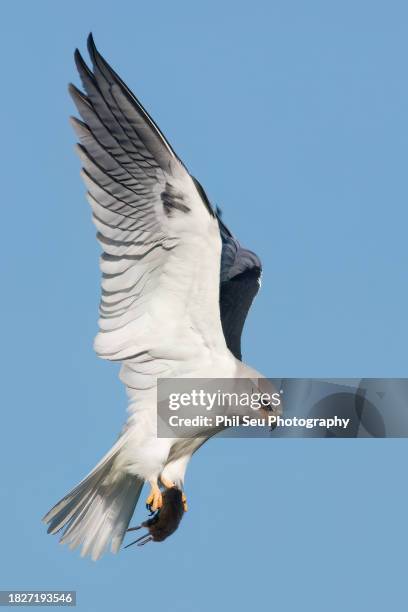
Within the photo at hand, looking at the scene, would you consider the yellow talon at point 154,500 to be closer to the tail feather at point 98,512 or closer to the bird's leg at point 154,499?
the bird's leg at point 154,499

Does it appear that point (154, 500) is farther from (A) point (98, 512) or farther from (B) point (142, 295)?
(B) point (142, 295)

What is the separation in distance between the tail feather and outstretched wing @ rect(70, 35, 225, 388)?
3.83 ft

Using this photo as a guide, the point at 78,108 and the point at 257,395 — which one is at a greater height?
the point at 78,108

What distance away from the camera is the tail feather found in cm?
1173

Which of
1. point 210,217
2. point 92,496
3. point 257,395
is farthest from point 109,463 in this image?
point 210,217

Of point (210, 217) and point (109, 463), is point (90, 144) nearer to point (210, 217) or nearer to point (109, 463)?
point (210, 217)

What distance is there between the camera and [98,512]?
11977 millimetres

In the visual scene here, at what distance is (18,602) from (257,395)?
7.87 feet

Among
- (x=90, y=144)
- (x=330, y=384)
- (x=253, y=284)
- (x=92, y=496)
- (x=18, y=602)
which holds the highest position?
(x=90, y=144)

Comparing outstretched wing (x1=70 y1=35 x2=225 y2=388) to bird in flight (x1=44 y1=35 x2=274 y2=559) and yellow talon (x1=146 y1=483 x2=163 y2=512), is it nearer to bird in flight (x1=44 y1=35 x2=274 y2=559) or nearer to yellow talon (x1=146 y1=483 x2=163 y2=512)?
bird in flight (x1=44 y1=35 x2=274 y2=559)

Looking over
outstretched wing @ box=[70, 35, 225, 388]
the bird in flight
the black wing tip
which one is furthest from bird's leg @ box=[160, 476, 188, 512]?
the black wing tip

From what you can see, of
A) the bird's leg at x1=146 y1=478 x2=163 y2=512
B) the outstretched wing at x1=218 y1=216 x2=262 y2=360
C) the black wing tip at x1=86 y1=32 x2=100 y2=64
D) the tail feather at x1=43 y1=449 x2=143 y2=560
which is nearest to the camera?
the black wing tip at x1=86 y1=32 x2=100 y2=64

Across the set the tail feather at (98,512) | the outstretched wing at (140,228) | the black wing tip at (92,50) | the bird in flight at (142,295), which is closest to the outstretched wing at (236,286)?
the bird in flight at (142,295)

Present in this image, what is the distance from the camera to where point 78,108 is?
1072 centimetres
